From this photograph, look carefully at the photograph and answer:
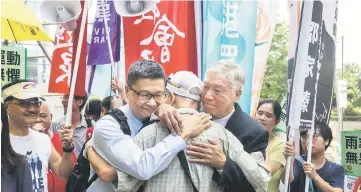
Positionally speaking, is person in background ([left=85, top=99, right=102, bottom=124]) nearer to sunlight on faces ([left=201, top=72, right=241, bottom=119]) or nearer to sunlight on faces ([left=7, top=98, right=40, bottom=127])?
sunlight on faces ([left=7, top=98, right=40, bottom=127])

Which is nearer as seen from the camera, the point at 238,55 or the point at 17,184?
the point at 17,184

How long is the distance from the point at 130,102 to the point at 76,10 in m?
2.56

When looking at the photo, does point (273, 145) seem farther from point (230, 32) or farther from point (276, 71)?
point (276, 71)

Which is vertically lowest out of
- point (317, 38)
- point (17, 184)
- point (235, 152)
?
point (17, 184)

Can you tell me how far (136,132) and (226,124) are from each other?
0.56 metres

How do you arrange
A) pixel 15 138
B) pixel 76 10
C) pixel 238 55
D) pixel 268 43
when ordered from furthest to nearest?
pixel 268 43 < pixel 238 55 < pixel 76 10 < pixel 15 138

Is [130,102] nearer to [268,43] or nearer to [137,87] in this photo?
[137,87]

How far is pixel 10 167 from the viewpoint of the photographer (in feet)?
9.15

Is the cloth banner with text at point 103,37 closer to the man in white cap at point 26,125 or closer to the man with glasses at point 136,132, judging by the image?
the man in white cap at point 26,125

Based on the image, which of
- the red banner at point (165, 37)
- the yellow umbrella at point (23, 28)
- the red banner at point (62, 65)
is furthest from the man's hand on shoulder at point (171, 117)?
the red banner at point (62, 65)

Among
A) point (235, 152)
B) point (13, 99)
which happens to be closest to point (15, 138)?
point (13, 99)

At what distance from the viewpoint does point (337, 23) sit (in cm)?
425

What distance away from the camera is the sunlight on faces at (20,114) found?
3813 mm

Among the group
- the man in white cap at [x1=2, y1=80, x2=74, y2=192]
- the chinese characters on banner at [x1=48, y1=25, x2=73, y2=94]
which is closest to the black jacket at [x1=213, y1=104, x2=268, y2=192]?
the man in white cap at [x1=2, y1=80, x2=74, y2=192]
